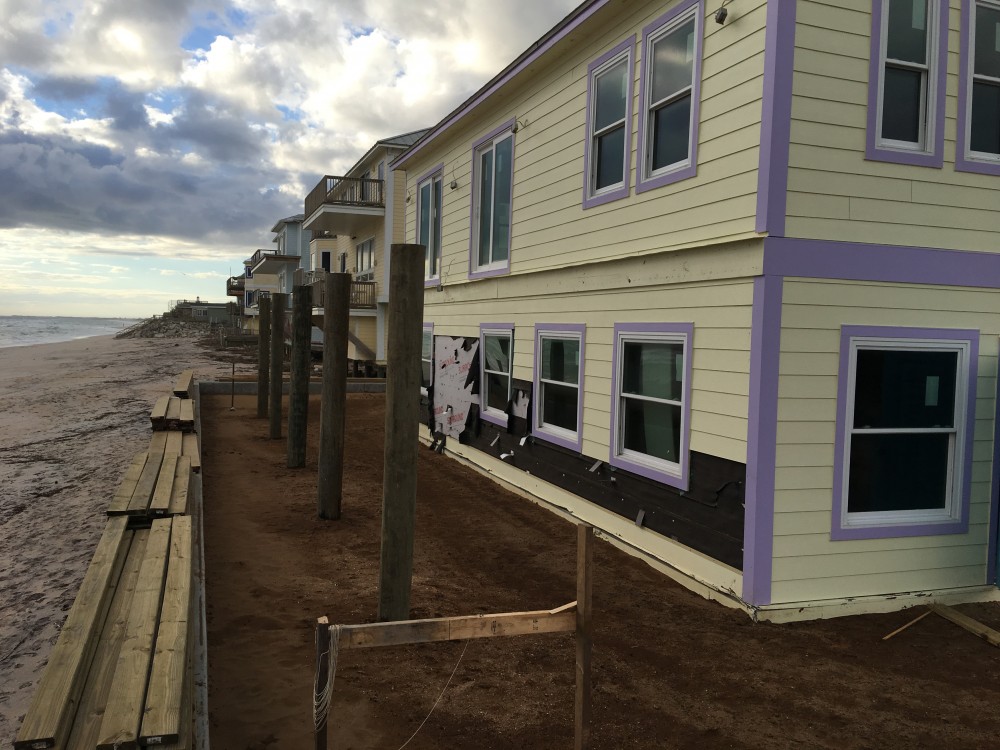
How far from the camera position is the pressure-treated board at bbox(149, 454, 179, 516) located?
271 inches

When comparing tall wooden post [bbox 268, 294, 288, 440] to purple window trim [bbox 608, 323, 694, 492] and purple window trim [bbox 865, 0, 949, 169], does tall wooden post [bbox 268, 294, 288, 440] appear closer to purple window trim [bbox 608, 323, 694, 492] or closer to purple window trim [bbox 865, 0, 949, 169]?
purple window trim [bbox 608, 323, 694, 492]

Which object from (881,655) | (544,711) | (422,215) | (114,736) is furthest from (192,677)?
(422,215)

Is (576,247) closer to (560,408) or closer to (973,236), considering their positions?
(560,408)

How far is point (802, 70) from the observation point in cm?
602

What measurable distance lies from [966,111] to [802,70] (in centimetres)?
177

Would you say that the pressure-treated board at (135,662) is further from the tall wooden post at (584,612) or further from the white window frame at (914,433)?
the white window frame at (914,433)

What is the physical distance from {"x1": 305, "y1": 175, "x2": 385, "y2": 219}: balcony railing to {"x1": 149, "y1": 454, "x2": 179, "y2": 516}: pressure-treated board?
19439 millimetres

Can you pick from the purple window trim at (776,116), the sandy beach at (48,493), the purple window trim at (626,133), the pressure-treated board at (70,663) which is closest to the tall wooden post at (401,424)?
the pressure-treated board at (70,663)

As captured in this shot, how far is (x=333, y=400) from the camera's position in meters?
9.20

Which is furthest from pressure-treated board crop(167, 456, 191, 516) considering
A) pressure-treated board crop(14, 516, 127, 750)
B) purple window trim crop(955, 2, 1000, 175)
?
purple window trim crop(955, 2, 1000, 175)

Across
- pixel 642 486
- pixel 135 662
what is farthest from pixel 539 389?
pixel 135 662

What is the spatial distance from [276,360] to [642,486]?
11.0 m

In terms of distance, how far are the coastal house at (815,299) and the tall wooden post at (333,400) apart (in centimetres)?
362

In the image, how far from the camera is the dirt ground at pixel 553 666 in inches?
172
